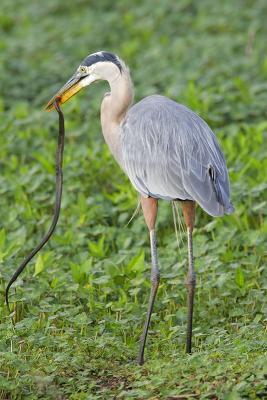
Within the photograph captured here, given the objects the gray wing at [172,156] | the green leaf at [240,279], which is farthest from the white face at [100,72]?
the green leaf at [240,279]

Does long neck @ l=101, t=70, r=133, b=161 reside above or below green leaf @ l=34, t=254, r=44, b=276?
above

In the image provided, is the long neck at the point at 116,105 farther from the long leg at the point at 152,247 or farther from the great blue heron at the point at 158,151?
the long leg at the point at 152,247

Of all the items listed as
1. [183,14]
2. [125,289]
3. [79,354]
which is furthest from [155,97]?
[183,14]

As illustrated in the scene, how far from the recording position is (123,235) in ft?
23.4

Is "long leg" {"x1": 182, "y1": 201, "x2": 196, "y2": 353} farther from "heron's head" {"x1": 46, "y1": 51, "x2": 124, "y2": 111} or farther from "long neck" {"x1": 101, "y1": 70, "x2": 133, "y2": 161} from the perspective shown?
"heron's head" {"x1": 46, "y1": 51, "x2": 124, "y2": 111}

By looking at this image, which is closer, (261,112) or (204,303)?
(204,303)

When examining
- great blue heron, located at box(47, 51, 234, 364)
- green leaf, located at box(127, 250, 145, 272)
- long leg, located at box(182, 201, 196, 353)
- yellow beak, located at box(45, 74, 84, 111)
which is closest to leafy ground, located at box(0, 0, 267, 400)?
green leaf, located at box(127, 250, 145, 272)

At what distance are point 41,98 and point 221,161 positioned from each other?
5093mm

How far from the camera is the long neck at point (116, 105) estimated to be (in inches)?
233

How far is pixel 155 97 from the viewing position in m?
5.96

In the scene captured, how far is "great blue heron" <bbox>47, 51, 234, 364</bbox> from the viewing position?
216 inches

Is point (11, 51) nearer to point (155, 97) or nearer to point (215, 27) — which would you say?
point (215, 27)

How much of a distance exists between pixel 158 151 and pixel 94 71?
72 cm

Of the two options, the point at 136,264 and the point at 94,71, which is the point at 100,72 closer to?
the point at 94,71
